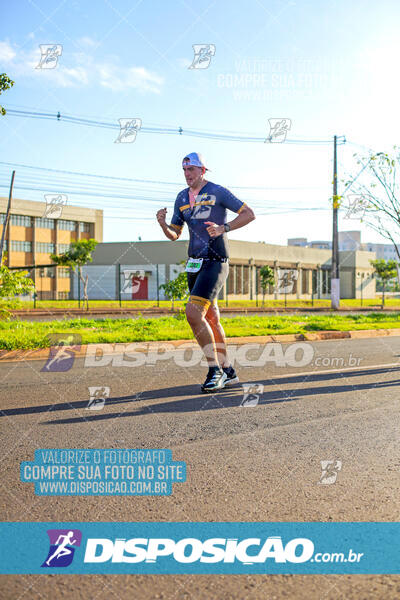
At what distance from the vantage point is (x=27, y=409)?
503 centimetres

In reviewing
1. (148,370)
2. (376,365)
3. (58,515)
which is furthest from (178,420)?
(376,365)

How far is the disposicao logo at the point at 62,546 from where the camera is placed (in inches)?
91.0

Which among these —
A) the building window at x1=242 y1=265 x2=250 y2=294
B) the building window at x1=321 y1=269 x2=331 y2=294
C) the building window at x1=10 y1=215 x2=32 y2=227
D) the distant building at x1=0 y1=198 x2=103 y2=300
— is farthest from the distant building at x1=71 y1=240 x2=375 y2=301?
the building window at x1=10 y1=215 x2=32 y2=227

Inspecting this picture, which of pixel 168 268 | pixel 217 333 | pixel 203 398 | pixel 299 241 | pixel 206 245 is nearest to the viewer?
pixel 203 398

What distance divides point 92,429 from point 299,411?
174cm

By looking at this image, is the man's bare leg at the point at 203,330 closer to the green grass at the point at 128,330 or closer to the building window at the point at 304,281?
the green grass at the point at 128,330

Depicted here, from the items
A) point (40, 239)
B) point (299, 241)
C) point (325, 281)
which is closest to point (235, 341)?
point (40, 239)

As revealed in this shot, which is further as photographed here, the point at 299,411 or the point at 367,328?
the point at 367,328

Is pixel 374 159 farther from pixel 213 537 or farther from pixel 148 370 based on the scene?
pixel 213 537

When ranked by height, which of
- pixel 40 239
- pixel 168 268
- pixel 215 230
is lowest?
pixel 215 230

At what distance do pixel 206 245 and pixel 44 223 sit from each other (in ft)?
202

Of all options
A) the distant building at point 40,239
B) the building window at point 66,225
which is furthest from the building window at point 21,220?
the building window at point 66,225

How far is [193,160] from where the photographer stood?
5.98 metres

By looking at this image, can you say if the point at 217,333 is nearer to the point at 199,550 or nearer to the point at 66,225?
the point at 199,550
